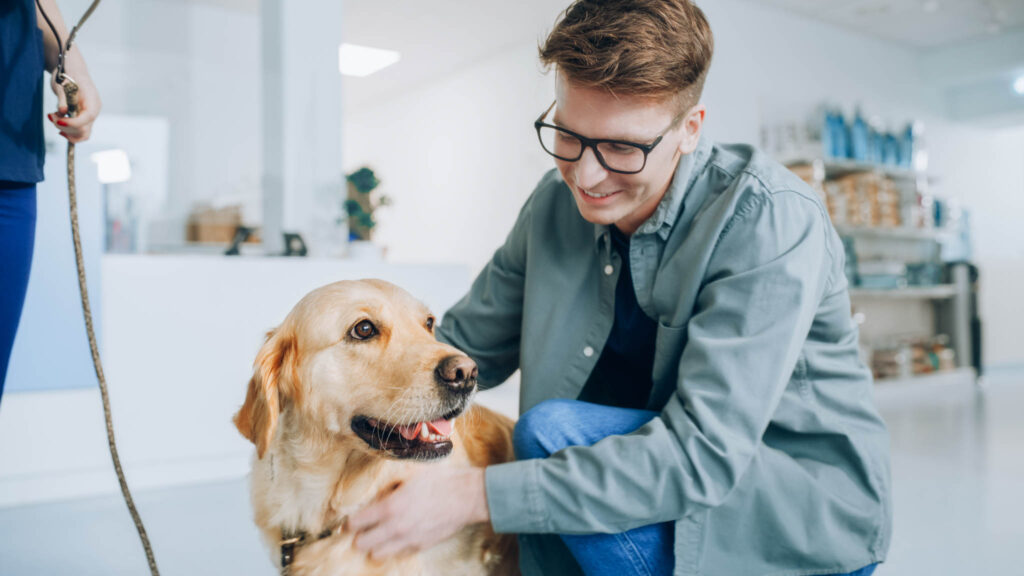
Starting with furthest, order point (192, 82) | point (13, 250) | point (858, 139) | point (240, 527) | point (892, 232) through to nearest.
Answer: point (892, 232) → point (858, 139) → point (192, 82) → point (240, 527) → point (13, 250)

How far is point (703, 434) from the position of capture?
36.3 inches

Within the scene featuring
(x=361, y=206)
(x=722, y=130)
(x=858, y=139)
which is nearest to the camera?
(x=361, y=206)

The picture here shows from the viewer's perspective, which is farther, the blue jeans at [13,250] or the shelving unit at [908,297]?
the shelving unit at [908,297]

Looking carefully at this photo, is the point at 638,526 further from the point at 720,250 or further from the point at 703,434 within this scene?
the point at 720,250

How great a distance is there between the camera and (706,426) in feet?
3.01

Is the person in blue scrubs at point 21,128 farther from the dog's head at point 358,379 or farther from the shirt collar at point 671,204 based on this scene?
the shirt collar at point 671,204

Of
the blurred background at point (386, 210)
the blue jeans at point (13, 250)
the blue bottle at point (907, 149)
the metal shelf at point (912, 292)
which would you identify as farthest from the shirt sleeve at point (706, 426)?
the blue bottle at point (907, 149)

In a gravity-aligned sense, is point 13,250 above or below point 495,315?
above

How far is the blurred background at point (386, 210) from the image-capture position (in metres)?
2.26

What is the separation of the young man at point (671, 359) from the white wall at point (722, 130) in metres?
3.29

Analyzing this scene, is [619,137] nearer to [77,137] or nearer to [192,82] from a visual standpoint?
[77,137]

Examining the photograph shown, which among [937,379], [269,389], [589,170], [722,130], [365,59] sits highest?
[365,59]

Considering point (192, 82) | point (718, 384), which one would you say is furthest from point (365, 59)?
point (718, 384)

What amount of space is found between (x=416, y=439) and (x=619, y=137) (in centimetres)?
49
